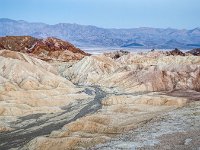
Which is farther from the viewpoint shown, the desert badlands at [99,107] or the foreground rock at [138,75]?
the foreground rock at [138,75]

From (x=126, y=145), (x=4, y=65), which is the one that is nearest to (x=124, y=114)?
(x=126, y=145)

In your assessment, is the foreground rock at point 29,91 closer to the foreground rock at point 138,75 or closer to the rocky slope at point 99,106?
the rocky slope at point 99,106

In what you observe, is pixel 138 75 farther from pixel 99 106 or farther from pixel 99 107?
pixel 99 107

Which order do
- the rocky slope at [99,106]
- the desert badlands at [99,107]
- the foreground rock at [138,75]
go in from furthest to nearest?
the foreground rock at [138,75] < the rocky slope at [99,106] < the desert badlands at [99,107]

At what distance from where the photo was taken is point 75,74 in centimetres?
15725

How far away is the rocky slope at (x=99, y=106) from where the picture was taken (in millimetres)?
61812

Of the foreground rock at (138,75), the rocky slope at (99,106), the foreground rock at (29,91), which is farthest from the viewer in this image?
the foreground rock at (138,75)

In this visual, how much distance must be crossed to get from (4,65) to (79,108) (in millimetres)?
42396

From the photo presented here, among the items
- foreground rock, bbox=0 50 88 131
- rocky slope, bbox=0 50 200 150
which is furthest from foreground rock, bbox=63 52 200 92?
foreground rock, bbox=0 50 88 131

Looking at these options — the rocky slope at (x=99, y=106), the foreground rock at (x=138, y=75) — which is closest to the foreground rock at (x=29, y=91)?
the rocky slope at (x=99, y=106)

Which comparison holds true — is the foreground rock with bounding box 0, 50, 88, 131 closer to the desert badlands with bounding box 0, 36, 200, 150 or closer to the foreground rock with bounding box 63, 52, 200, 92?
the desert badlands with bounding box 0, 36, 200, 150

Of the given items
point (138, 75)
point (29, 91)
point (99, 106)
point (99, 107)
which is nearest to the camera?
point (99, 107)

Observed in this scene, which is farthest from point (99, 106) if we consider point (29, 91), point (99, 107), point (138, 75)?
point (138, 75)

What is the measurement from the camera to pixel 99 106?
99062 millimetres
